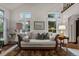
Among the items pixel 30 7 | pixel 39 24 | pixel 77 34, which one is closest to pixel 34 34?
pixel 39 24

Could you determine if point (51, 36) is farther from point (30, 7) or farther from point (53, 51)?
point (30, 7)

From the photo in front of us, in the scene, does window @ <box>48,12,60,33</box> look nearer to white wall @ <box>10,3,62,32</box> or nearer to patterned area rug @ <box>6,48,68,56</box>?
white wall @ <box>10,3,62,32</box>

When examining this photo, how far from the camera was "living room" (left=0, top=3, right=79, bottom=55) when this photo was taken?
13.1 feet

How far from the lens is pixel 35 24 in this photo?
406 cm

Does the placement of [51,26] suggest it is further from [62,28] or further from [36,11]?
[36,11]

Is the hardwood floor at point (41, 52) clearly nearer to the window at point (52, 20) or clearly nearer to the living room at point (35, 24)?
the living room at point (35, 24)

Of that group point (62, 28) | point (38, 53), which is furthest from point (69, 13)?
point (38, 53)

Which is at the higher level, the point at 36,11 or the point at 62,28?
the point at 36,11

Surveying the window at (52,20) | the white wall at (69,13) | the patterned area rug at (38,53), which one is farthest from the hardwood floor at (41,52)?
the window at (52,20)

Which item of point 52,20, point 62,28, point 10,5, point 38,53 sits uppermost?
point 10,5

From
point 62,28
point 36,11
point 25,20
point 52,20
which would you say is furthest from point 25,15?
point 62,28

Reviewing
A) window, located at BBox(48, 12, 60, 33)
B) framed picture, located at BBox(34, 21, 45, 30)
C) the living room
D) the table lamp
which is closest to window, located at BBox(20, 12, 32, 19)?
the living room

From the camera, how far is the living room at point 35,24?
13.1 feet

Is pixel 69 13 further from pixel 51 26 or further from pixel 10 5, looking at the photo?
pixel 10 5
